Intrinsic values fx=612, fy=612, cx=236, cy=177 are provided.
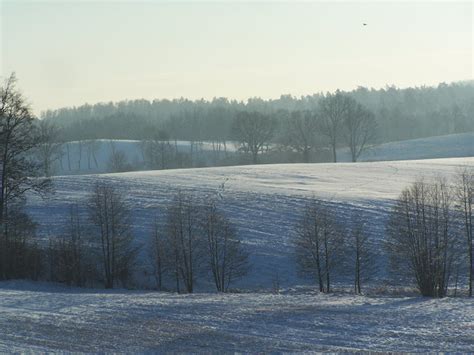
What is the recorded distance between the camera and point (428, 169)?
233ft

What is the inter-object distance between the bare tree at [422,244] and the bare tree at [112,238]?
16007 mm

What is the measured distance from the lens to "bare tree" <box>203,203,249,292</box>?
3769 centimetres

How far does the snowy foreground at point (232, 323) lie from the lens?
16.8m

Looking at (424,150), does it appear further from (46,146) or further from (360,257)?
(360,257)

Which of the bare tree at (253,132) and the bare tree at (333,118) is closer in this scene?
the bare tree at (253,132)

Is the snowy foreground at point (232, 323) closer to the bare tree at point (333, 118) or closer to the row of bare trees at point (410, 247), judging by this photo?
the row of bare trees at point (410, 247)

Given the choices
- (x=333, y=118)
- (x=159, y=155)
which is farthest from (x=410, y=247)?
(x=159, y=155)

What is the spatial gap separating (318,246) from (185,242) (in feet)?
27.1

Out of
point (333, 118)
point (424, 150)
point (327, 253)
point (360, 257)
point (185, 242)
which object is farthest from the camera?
point (424, 150)

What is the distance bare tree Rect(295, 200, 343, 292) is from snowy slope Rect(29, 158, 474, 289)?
5.37ft

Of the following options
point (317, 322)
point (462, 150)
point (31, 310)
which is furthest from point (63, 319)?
point (462, 150)

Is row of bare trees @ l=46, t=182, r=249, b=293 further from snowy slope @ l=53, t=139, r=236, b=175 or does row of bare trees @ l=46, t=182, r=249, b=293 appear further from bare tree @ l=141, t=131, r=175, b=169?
snowy slope @ l=53, t=139, r=236, b=175

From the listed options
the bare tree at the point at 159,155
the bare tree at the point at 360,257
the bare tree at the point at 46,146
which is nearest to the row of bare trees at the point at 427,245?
the bare tree at the point at 360,257

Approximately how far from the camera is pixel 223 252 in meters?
39.0
